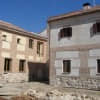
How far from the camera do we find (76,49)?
1891cm

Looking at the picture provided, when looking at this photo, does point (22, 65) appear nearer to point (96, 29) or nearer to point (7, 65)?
point (7, 65)

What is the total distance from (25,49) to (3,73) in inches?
194

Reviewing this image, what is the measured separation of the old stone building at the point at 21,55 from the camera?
22391mm

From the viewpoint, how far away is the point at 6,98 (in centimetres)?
1300

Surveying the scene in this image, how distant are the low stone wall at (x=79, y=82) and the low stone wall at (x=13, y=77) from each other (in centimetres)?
621

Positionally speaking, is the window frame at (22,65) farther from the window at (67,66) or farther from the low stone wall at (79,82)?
the window at (67,66)

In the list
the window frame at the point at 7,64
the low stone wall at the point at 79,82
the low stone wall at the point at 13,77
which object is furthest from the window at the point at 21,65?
the low stone wall at the point at 79,82

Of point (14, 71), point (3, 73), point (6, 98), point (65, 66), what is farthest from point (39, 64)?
point (6, 98)

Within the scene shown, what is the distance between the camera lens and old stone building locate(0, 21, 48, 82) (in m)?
22.4

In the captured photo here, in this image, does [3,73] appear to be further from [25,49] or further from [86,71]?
[86,71]

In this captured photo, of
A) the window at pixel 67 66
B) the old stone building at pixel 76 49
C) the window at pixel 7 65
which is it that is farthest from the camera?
the window at pixel 7 65

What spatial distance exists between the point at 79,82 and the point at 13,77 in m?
8.87

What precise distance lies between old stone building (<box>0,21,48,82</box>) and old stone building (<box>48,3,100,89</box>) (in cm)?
529

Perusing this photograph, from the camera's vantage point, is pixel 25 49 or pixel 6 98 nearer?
pixel 6 98
